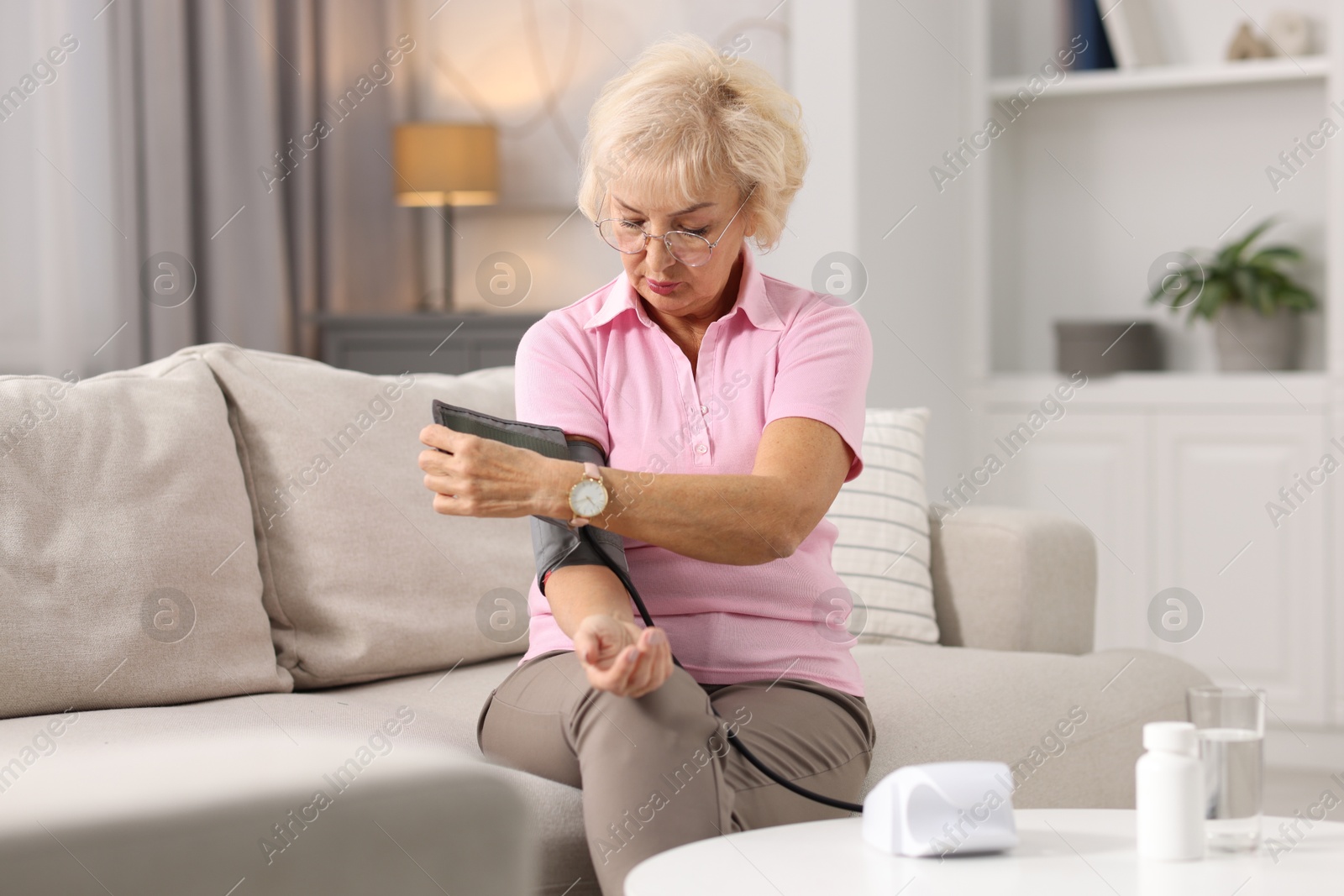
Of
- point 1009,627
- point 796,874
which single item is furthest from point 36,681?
point 1009,627

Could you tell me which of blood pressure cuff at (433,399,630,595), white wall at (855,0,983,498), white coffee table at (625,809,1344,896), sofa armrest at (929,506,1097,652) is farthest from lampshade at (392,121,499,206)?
white coffee table at (625,809,1344,896)

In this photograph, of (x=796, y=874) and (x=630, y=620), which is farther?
(x=630, y=620)

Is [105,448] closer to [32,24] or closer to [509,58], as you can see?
[32,24]

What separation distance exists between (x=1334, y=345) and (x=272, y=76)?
2502 mm

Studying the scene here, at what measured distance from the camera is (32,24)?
2711 millimetres

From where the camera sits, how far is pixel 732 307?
4.80 ft

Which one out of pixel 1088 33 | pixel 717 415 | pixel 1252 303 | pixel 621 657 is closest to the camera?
pixel 621 657

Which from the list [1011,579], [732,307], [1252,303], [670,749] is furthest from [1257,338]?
[670,749]

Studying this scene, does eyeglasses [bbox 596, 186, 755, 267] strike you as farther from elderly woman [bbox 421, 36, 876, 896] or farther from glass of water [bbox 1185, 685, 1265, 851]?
glass of water [bbox 1185, 685, 1265, 851]

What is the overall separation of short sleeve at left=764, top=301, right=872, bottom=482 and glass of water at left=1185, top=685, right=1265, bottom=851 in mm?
466

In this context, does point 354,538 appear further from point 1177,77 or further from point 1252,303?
point 1177,77

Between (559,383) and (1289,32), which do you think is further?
(1289,32)

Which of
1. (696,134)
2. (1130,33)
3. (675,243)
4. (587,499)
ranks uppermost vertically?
(1130,33)

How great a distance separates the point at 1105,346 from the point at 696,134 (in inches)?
86.0
